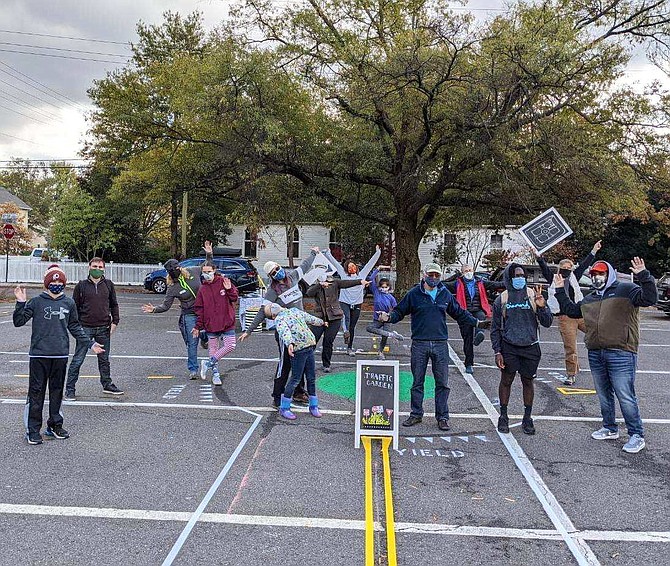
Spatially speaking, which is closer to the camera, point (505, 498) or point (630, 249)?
point (505, 498)

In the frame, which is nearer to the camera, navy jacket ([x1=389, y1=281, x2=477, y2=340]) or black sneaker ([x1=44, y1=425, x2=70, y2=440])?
black sneaker ([x1=44, y1=425, x2=70, y2=440])

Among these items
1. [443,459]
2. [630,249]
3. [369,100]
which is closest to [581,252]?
[630,249]

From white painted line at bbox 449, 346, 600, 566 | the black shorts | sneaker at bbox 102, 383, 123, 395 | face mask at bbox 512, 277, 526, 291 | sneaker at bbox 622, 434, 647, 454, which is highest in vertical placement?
face mask at bbox 512, 277, 526, 291

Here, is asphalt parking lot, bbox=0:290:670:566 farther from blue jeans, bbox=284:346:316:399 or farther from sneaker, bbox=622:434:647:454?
blue jeans, bbox=284:346:316:399

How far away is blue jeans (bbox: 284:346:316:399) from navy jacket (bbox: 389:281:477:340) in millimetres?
1060

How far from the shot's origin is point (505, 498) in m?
5.09

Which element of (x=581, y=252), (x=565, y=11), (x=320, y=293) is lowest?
(x=320, y=293)

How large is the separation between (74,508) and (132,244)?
30.3 meters

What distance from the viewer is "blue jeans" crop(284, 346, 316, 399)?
7236 millimetres

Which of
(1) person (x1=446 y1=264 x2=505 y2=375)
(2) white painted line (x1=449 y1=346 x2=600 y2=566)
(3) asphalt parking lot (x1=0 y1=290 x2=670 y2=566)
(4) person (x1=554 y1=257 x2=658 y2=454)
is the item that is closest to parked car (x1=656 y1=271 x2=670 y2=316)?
(1) person (x1=446 y1=264 x2=505 y2=375)

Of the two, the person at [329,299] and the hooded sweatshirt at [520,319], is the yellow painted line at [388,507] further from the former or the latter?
the person at [329,299]

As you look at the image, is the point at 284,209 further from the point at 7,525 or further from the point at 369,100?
the point at 7,525

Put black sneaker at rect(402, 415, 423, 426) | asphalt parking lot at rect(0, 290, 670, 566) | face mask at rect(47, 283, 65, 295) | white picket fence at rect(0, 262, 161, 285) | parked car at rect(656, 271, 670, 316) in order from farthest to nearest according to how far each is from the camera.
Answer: white picket fence at rect(0, 262, 161, 285) → parked car at rect(656, 271, 670, 316) → black sneaker at rect(402, 415, 423, 426) → face mask at rect(47, 283, 65, 295) → asphalt parking lot at rect(0, 290, 670, 566)

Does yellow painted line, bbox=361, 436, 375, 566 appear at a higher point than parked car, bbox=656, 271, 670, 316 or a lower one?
lower
